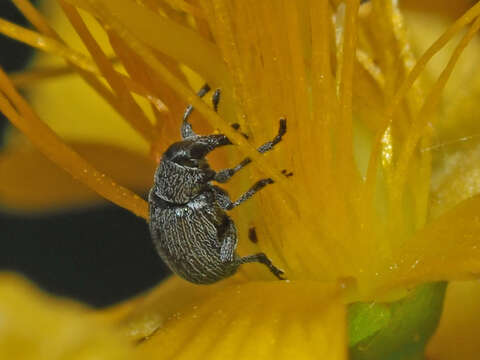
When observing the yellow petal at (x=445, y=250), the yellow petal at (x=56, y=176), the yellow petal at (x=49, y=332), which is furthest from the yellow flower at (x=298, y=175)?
the yellow petal at (x=56, y=176)

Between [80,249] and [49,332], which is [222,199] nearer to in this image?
[49,332]

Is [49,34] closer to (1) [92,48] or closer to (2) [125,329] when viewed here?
(1) [92,48]

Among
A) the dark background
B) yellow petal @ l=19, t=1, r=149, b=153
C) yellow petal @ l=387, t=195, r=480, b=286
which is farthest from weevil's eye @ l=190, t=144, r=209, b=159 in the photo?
the dark background

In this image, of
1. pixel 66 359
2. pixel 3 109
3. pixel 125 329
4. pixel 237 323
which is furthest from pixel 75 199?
pixel 66 359

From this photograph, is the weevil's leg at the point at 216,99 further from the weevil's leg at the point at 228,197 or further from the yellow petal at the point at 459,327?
the yellow petal at the point at 459,327

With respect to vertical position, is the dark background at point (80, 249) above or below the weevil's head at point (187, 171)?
below

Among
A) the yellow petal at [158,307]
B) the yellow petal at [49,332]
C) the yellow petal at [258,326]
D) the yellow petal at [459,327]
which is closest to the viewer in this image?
the yellow petal at [49,332]
